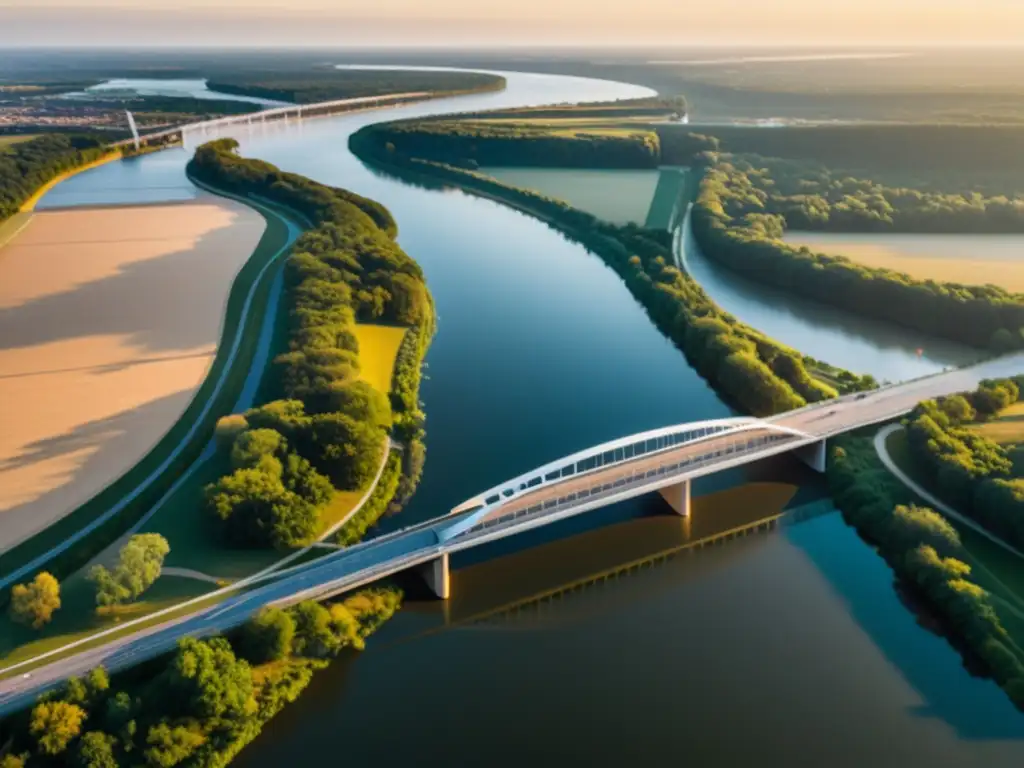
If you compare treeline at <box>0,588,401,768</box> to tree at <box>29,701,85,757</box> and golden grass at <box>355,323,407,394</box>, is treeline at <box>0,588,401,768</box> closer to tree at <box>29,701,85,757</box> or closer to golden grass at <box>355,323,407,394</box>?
tree at <box>29,701,85,757</box>

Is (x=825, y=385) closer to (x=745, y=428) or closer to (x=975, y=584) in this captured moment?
(x=745, y=428)

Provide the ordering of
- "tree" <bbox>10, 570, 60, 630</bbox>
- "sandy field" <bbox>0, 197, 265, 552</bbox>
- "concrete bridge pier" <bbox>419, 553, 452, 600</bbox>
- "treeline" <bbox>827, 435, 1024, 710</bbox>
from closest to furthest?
"tree" <bbox>10, 570, 60, 630</bbox> → "treeline" <bbox>827, 435, 1024, 710</bbox> → "concrete bridge pier" <bbox>419, 553, 452, 600</bbox> → "sandy field" <bbox>0, 197, 265, 552</bbox>

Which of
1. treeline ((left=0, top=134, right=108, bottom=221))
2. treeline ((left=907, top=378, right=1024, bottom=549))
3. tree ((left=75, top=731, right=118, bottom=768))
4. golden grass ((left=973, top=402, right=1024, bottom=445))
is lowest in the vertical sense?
golden grass ((left=973, top=402, right=1024, bottom=445))

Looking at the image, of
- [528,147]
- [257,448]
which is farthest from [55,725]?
[528,147]

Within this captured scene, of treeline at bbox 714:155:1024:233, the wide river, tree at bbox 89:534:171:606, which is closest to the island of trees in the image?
the wide river

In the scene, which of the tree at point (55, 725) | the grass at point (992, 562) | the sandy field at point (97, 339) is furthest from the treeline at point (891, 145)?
the tree at point (55, 725)

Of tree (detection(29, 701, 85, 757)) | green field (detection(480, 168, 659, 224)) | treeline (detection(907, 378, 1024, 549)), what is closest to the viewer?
tree (detection(29, 701, 85, 757))

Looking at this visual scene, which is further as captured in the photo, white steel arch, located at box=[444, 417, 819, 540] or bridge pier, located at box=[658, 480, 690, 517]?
bridge pier, located at box=[658, 480, 690, 517]
